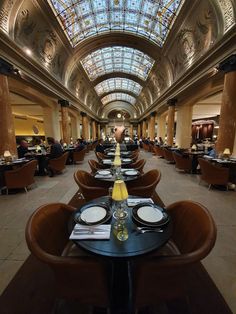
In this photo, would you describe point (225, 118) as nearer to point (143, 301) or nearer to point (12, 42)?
point (143, 301)

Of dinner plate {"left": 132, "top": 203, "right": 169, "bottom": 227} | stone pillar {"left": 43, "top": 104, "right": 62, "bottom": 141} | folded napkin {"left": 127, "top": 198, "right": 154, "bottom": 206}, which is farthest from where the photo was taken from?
stone pillar {"left": 43, "top": 104, "right": 62, "bottom": 141}

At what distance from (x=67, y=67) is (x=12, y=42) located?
5.61m

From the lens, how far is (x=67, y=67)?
9.90 meters

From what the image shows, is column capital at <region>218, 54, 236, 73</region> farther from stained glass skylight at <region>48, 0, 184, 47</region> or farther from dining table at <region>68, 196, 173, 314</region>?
dining table at <region>68, 196, 173, 314</region>

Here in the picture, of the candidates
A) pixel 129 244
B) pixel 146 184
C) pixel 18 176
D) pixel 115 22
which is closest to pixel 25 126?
pixel 115 22

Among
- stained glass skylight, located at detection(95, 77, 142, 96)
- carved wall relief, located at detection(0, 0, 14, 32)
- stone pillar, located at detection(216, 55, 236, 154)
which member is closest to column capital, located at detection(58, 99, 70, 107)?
carved wall relief, located at detection(0, 0, 14, 32)

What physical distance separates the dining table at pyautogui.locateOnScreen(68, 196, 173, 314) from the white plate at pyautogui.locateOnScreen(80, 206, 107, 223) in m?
0.04

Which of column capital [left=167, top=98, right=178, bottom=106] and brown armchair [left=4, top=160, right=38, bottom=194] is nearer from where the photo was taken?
brown armchair [left=4, top=160, right=38, bottom=194]

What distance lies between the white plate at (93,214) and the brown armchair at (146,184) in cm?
96

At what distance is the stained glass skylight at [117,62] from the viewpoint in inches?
505

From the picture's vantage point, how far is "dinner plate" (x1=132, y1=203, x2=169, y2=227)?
4.33 feet

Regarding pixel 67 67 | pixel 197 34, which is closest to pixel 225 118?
pixel 197 34

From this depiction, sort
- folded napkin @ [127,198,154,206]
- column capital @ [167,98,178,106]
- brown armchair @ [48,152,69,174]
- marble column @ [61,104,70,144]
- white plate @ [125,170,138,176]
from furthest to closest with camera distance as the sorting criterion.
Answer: marble column @ [61,104,70,144]
column capital @ [167,98,178,106]
brown armchair @ [48,152,69,174]
white plate @ [125,170,138,176]
folded napkin @ [127,198,154,206]

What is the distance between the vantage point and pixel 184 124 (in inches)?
404
